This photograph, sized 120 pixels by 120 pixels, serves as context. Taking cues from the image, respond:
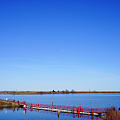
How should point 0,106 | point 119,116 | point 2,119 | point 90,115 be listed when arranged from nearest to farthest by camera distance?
1. point 119,116
2. point 2,119
3. point 90,115
4. point 0,106

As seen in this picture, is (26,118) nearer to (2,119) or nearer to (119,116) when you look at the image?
(2,119)

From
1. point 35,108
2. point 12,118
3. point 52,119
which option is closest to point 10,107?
point 35,108

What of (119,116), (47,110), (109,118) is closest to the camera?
(119,116)

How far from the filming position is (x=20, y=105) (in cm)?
8100

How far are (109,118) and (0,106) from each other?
51.3 meters

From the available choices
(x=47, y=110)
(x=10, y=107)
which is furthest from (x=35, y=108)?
(x=10, y=107)

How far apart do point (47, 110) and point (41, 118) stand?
16444mm

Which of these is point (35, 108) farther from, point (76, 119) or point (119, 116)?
point (119, 116)

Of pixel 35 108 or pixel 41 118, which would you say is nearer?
pixel 41 118

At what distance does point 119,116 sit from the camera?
3909 centimetres

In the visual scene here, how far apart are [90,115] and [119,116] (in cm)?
1997

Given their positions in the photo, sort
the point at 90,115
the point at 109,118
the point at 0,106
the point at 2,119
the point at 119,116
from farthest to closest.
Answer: the point at 0,106
the point at 90,115
the point at 2,119
the point at 109,118
the point at 119,116

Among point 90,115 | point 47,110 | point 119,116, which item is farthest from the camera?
point 47,110

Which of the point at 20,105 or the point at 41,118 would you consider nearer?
the point at 41,118
